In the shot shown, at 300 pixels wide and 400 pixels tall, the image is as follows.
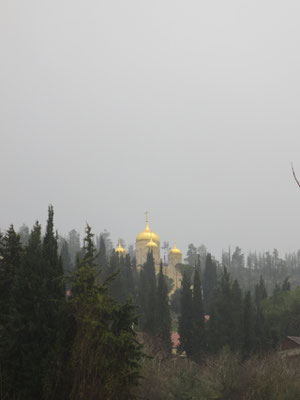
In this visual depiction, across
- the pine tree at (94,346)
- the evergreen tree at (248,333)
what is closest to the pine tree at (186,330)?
the evergreen tree at (248,333)

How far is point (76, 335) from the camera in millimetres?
14055

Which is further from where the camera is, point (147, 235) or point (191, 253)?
point (191, 253)

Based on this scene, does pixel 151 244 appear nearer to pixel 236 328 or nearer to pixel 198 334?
pixel 198 334

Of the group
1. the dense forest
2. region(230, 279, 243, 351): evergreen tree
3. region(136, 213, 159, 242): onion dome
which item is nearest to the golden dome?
region(136, 213, 159, 242): onion dome

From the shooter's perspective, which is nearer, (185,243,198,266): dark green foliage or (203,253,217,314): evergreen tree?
(203,253,217,314): evergreen tree

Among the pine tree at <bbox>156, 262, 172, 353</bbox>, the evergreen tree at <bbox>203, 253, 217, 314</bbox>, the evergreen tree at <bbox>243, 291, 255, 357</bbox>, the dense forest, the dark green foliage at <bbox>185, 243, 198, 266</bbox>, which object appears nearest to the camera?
the dense forest

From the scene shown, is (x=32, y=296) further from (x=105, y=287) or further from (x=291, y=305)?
(x=291, y=305)

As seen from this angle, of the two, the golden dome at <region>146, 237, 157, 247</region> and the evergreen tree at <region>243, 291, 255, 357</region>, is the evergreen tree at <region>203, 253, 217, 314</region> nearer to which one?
the golden dome at <region>146, 237, 157, 247</region>

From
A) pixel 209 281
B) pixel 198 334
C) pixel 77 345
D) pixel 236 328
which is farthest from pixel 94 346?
pixel 209 281

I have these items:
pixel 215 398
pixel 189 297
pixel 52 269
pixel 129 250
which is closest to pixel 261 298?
pixel 189 297

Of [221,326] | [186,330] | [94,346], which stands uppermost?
[221,326]

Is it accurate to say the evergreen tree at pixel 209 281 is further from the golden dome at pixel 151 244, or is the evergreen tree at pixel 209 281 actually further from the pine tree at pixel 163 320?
the pine tree at pixel 163 320

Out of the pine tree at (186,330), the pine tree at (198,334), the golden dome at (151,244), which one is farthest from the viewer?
the golden dome at (151,244)

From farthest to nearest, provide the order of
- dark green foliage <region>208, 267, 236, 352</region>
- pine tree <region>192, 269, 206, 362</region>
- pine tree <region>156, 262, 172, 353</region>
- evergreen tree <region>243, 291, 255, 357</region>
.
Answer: pine tree <region>156, 262, 172, 353</region> < pine tree <region>192, 269, 206, 362</region> < dark green foliage <region>208, 267, 236, 352</region> < evergreen tree <region>243, 291, 255, 357</region>
